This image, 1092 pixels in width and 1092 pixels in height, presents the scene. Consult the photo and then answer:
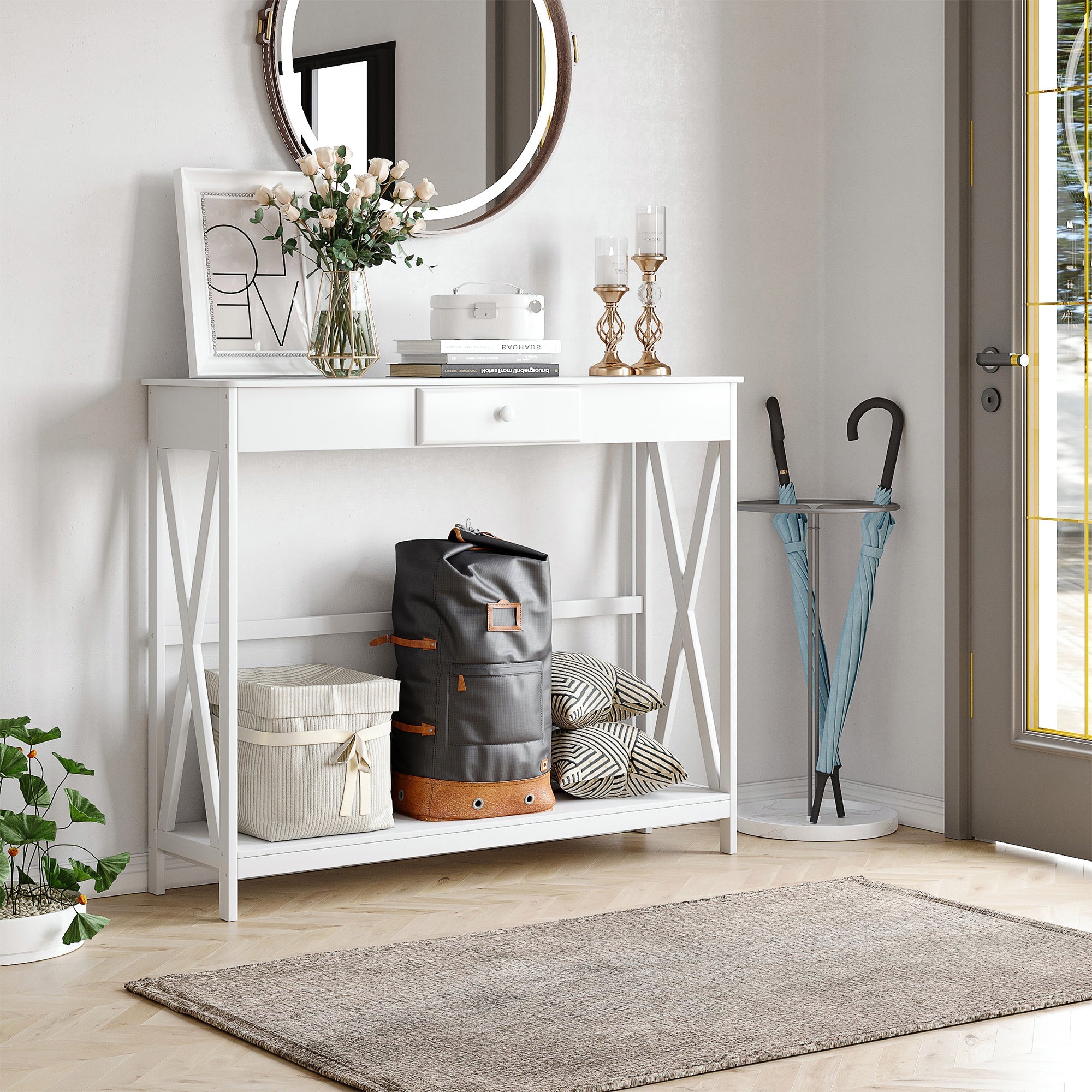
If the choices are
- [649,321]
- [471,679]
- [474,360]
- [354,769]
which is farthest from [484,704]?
[649,321]

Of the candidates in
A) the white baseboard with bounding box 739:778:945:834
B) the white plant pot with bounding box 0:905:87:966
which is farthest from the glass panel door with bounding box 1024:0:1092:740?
the white plant pot with bounding box 0:905:87:966

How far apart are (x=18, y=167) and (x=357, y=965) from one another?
1.69m

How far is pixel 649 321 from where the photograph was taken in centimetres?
388

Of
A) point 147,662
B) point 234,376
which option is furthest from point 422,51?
point 147,662

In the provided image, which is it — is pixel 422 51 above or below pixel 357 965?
above

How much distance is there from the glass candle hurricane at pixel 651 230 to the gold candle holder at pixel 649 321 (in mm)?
17

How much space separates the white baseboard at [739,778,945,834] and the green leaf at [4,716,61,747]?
6.16 ft

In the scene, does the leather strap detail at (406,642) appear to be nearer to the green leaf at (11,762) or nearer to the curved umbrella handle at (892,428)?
the green leaf at (11,762)

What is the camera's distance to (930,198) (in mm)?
4047

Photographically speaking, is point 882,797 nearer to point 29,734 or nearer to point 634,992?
point 634,992

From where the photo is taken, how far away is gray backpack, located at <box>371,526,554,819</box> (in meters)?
3.46

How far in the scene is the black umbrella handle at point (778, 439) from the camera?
4.18 meters

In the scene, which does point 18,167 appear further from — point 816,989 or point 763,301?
point 816,989

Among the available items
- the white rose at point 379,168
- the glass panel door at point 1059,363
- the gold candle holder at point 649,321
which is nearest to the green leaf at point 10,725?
the white rose at point 379,168
